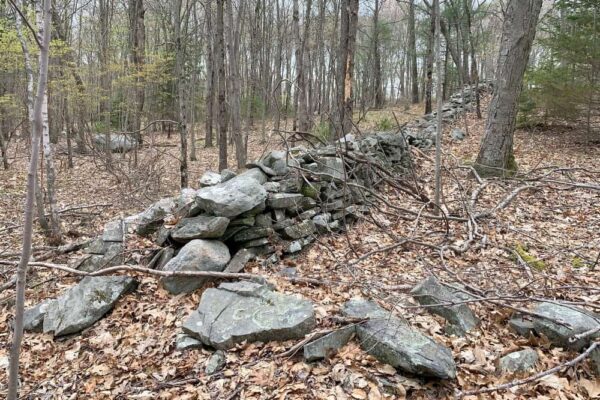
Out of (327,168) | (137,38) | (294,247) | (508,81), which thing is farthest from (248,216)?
(137,38)

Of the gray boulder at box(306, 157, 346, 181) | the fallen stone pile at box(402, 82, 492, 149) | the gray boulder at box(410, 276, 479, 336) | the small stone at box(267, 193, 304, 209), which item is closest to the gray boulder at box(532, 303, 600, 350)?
the gray boulder at box(410, 276, 479, 336)

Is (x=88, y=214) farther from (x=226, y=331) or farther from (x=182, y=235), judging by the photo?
(x=226, y=331)

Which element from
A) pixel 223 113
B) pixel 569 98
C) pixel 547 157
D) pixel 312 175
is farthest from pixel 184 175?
pixel 569 98

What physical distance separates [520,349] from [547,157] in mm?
6870

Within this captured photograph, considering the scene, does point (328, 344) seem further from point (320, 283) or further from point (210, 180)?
point (210, 180)

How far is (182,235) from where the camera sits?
12.4ft

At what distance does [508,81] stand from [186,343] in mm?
5931

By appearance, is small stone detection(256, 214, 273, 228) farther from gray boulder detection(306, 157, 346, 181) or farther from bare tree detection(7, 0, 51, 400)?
bare tree detection(7, 0, 51, 400)

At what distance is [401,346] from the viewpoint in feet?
8.15

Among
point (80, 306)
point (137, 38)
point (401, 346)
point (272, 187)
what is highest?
point (137, 38)

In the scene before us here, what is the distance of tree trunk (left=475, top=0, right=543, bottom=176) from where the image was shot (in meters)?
5.77

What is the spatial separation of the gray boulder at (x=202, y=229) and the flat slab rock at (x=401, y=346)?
60.1 inches

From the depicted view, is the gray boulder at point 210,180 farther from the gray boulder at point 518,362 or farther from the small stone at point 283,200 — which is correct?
the gray boulder at point 518,362

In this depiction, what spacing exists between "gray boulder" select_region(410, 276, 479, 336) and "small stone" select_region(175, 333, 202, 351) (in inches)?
68.2
